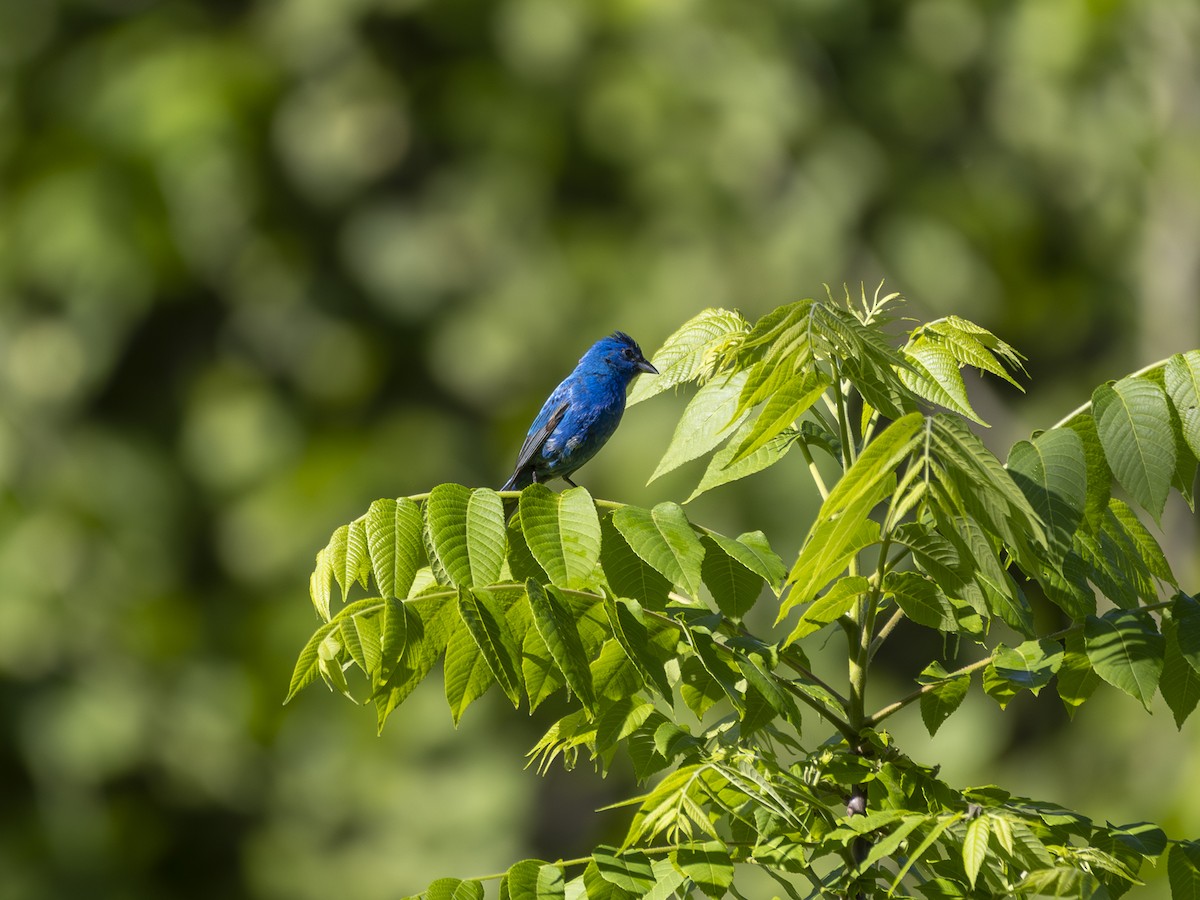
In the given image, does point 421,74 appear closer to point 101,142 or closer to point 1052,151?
point 101,142

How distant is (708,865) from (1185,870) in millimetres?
706

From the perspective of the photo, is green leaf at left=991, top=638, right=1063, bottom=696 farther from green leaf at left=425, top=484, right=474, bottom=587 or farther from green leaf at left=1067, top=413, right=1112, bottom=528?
green leaf at left=425, top=484, right=474, bottom=587

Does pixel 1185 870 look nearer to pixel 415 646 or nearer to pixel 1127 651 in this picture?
pixel 1127 651

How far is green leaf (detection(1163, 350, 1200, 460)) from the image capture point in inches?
75.2

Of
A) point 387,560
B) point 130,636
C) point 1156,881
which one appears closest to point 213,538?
point 130,636

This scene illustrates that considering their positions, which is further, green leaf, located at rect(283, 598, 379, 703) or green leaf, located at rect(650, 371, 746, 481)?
green leaf, located at rect(650, 371, 746, 481)

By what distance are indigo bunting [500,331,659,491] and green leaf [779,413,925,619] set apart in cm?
208

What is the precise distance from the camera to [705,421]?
82.3 inches

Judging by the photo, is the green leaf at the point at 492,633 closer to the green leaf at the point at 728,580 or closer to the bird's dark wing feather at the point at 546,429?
the green leaf at the point at 728,580

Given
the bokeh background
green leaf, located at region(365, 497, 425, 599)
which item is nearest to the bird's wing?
green leaf, located at region(365, 497, 425, 599)

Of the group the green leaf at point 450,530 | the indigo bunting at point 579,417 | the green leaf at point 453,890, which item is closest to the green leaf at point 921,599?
the green leaf at point 450,530

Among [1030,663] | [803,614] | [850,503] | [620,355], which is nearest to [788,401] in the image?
[850,503]

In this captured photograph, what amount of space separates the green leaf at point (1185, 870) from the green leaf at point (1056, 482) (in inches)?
18.4

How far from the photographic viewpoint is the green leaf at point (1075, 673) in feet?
6.22
